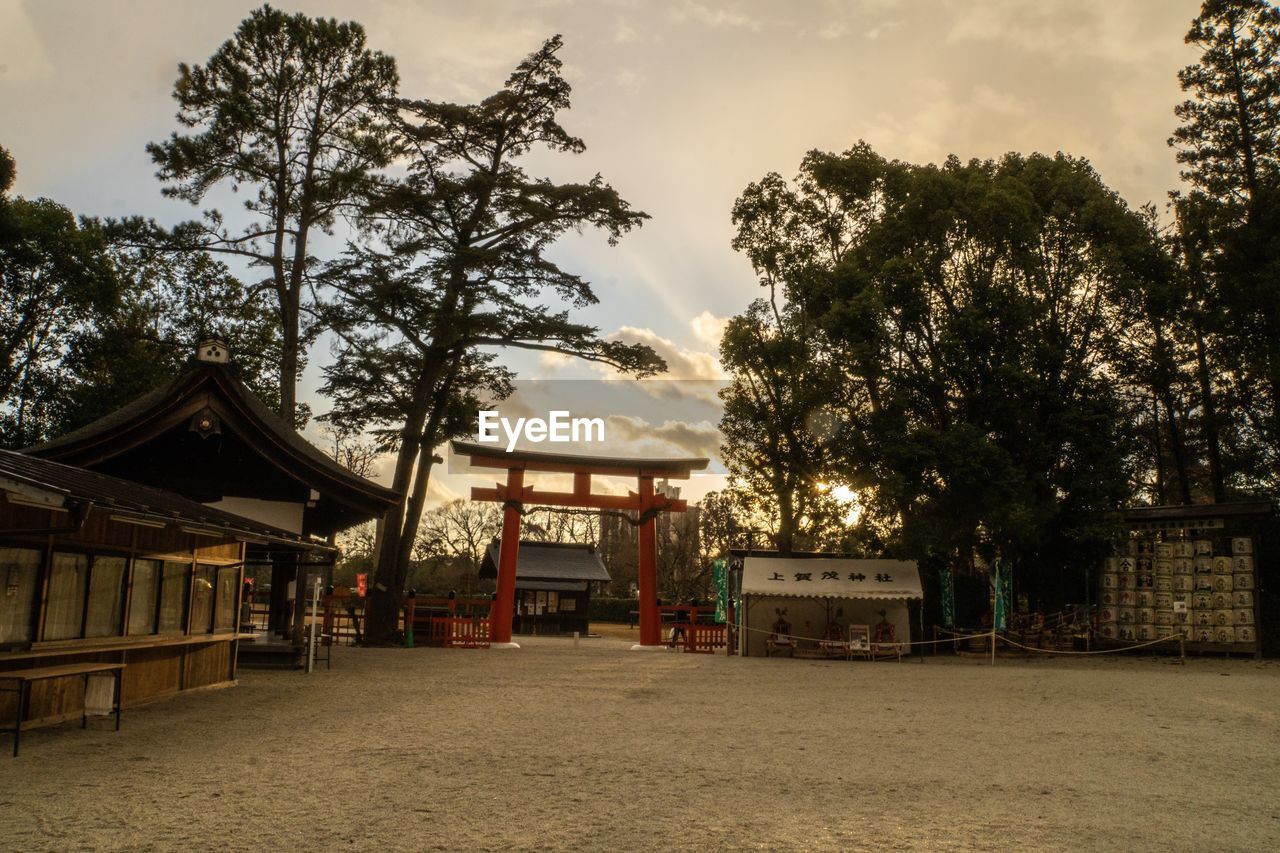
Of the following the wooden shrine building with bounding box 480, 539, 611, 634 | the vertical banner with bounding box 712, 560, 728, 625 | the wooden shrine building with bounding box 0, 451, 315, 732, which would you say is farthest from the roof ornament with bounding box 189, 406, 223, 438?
the wooden shrine building with bounding box 480, 539, 611, 634

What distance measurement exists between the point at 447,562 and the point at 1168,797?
2337 inches

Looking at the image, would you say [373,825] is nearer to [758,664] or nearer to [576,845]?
[576,845]

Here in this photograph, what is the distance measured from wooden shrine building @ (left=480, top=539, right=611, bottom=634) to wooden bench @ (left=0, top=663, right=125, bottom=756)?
29.9 meters

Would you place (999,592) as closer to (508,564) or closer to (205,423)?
(508,564)

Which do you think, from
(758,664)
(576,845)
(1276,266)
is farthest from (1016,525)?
(576,845)

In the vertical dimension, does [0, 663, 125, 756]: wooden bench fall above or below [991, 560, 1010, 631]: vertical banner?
below

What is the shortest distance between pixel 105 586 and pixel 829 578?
1722 cm

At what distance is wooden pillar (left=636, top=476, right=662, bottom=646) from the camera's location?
26984mm

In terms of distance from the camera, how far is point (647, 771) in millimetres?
8000

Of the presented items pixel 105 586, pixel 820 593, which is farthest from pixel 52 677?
pixel 820 593

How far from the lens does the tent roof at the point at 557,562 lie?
40.1 meters

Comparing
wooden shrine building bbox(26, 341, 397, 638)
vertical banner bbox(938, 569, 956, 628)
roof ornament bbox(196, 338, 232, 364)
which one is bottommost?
vertical banner bbox(938, 569, 956, 628)

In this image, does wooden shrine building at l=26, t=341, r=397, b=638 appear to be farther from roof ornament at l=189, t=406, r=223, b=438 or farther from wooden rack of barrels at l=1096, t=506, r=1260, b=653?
wooden rack of barrels at l=1096, t=506, r=1260, b=653

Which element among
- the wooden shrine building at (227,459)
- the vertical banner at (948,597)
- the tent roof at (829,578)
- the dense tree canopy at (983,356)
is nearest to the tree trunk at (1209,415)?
the dense tree canopy at (983,356)
